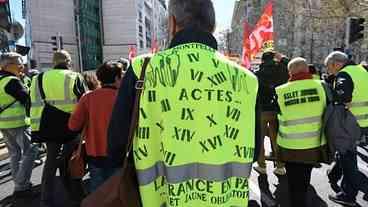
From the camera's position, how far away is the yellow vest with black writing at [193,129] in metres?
1.80

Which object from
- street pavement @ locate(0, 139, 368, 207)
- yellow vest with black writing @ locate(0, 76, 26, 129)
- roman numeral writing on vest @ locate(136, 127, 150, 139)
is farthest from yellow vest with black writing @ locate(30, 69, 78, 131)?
roman numeral writing on vest @ locate(136, 127, 150, 139)

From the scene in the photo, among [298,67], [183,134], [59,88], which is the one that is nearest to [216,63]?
[183,134]

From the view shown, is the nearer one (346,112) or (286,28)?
(346,112)

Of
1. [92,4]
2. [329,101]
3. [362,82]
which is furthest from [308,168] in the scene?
[92,4]

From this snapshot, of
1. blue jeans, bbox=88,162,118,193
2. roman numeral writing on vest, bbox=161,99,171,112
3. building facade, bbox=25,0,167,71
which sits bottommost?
blue jeans, bbox=88,162,118,193

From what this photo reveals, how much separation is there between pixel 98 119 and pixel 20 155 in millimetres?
2558

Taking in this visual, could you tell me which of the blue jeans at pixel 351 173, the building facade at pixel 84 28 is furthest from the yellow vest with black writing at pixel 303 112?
the building facade at pixel 84 28

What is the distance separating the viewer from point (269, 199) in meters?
5.32

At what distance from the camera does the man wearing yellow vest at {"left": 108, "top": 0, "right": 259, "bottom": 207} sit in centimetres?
180

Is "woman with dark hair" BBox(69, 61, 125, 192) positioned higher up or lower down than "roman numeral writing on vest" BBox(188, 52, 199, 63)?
lower down

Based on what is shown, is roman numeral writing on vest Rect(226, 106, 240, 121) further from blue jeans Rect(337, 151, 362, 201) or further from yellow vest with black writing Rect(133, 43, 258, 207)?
blue jeans Rect(337, 151, 362, 201)

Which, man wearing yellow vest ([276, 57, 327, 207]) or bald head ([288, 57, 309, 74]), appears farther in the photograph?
bald head ([288, 57, 309, 74])

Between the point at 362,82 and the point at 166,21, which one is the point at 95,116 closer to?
the point at 166,21

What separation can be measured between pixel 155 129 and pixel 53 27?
70183 millimetres
